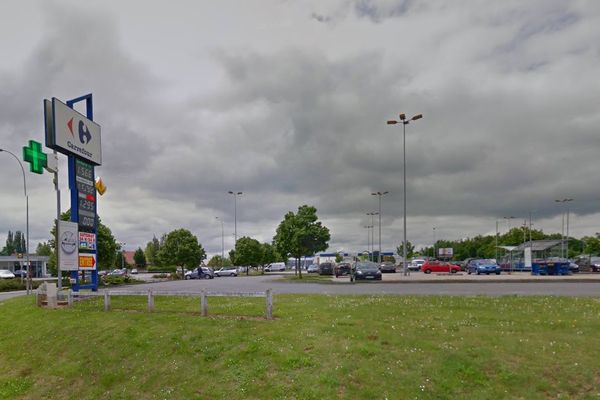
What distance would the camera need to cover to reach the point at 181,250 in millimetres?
58438

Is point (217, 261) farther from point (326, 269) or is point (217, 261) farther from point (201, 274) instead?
point (326, 269)

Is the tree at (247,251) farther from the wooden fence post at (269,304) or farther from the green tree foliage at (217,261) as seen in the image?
the wooden fence post at (269,304)

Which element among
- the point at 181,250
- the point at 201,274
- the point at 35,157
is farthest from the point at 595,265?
the point at 35,157

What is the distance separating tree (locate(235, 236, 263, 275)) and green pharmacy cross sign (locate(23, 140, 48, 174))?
171ft

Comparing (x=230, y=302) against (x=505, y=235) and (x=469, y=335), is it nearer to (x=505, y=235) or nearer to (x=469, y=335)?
(x=469, y=335)

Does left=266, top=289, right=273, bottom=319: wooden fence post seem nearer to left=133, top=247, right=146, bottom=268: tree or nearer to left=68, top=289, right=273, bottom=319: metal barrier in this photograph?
left=68, top=289, right=273, bottom=319: metal barrier

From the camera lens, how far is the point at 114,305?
16359 mm

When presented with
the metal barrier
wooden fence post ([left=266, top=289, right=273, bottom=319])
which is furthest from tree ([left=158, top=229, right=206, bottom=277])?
wooden fence post ([left=266, top=289, right=273, bottom=319])

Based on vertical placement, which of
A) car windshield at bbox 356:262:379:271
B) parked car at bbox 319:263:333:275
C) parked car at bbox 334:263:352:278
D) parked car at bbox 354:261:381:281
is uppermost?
car windshield at bbox 356:262:379:271

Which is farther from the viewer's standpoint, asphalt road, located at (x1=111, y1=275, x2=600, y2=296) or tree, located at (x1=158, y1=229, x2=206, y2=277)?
tree, located at (x1=158, y1=229, x2=206, y2=277)

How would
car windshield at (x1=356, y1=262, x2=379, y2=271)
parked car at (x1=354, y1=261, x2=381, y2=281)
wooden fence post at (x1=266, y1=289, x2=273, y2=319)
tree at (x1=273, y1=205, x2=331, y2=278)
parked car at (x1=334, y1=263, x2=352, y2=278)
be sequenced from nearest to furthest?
wooden fence post at (x1=266, y1=289, x2=273, y2=319)
parked car at (x1=354, y1=261, x2=381, y2=281)
car windshield at (x1=356, y1=262, x2=379, y2=271)
tree at (x1=273, y1=205, x2=331, y2=278)
parked car at (x1=334, y1=263, x2=352, y2=278)

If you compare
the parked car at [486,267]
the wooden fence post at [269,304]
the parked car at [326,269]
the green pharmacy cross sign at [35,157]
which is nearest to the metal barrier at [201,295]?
the wooden fence post at [269,304]

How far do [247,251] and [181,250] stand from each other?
1524 centimetres

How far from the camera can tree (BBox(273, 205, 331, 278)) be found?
44906 mm
